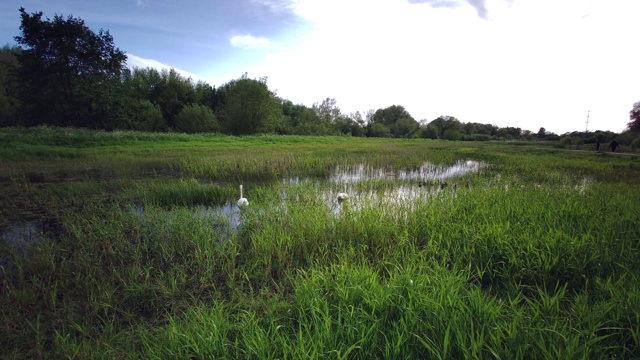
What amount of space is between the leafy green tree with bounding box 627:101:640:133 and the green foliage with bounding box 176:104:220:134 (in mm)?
69902

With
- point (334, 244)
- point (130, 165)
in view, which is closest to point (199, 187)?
point (334, 244)

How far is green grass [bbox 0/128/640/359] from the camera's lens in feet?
7.25

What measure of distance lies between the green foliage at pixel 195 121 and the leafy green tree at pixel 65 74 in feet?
64.7

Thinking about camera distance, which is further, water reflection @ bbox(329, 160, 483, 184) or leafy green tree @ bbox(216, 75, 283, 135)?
leafy green tree @ bbox(216, 75, 283, 135)

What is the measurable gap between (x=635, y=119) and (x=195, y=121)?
2901 inches

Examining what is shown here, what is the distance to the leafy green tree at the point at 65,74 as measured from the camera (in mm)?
28656

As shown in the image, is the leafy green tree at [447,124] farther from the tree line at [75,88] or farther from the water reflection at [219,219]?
the water reflection at [219,219]

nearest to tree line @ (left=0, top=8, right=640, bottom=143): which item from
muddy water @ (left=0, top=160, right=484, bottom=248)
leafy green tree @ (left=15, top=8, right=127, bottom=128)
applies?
leafy green tree @ (left=15, top=8, right=127, bottom=128)

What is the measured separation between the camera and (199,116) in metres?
53.7

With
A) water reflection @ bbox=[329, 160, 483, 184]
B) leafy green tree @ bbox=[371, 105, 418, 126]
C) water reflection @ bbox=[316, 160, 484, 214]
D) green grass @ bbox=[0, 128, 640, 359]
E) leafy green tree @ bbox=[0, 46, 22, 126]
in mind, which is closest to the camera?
green grass @ bbox=[0, 128, 640, 359]

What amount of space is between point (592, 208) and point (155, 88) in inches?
2886

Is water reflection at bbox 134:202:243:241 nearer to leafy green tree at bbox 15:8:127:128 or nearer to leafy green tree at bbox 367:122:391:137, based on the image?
leafy green tree at bbox 15:8:127:128

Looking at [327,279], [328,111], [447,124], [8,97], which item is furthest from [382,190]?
[447,124]

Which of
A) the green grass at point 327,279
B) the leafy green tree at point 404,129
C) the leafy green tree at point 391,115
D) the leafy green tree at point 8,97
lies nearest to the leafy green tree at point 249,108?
the leafy green tree at point 8,97
